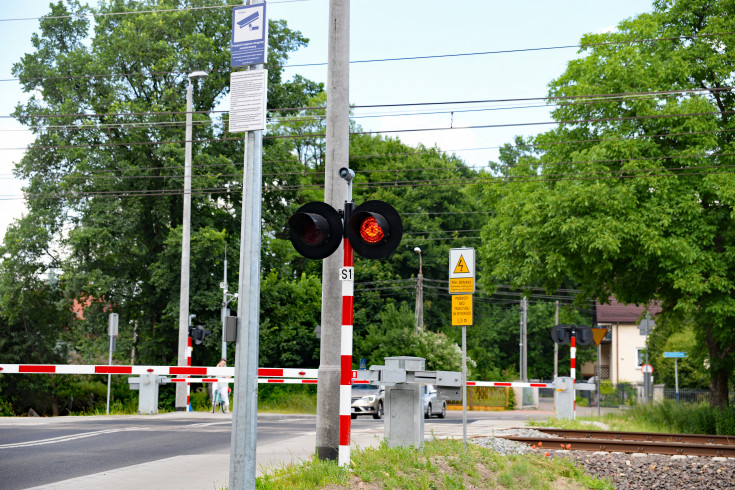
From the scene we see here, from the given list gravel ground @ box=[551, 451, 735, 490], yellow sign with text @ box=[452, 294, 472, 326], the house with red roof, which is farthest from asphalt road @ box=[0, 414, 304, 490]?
the house with red roof

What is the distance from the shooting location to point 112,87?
3525 cm

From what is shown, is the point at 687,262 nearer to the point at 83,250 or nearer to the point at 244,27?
the point at 244,27

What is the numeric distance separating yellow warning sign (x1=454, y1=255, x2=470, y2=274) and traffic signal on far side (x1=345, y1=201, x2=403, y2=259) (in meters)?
3.94

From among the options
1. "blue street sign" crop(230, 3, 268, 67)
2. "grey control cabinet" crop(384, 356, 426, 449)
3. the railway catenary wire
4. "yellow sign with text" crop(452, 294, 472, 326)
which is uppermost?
the railway catenary wire

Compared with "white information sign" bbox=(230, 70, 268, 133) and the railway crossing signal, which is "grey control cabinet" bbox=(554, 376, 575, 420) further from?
"white information sign" bbox=(230, 70, 268, 133)

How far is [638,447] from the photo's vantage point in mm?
15422

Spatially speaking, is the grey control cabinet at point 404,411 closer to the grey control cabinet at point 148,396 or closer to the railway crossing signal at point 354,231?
the railway crossing signal at point 354,231

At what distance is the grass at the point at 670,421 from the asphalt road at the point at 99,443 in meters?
7.59

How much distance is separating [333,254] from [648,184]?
1450 centimetres

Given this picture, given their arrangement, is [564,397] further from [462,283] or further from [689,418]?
[462,283]

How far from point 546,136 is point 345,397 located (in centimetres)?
1894

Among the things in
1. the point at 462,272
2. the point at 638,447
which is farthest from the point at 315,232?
the point at 638,447

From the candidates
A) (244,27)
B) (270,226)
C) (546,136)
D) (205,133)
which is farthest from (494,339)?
(244,27)

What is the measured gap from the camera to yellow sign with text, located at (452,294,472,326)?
12609 mm
